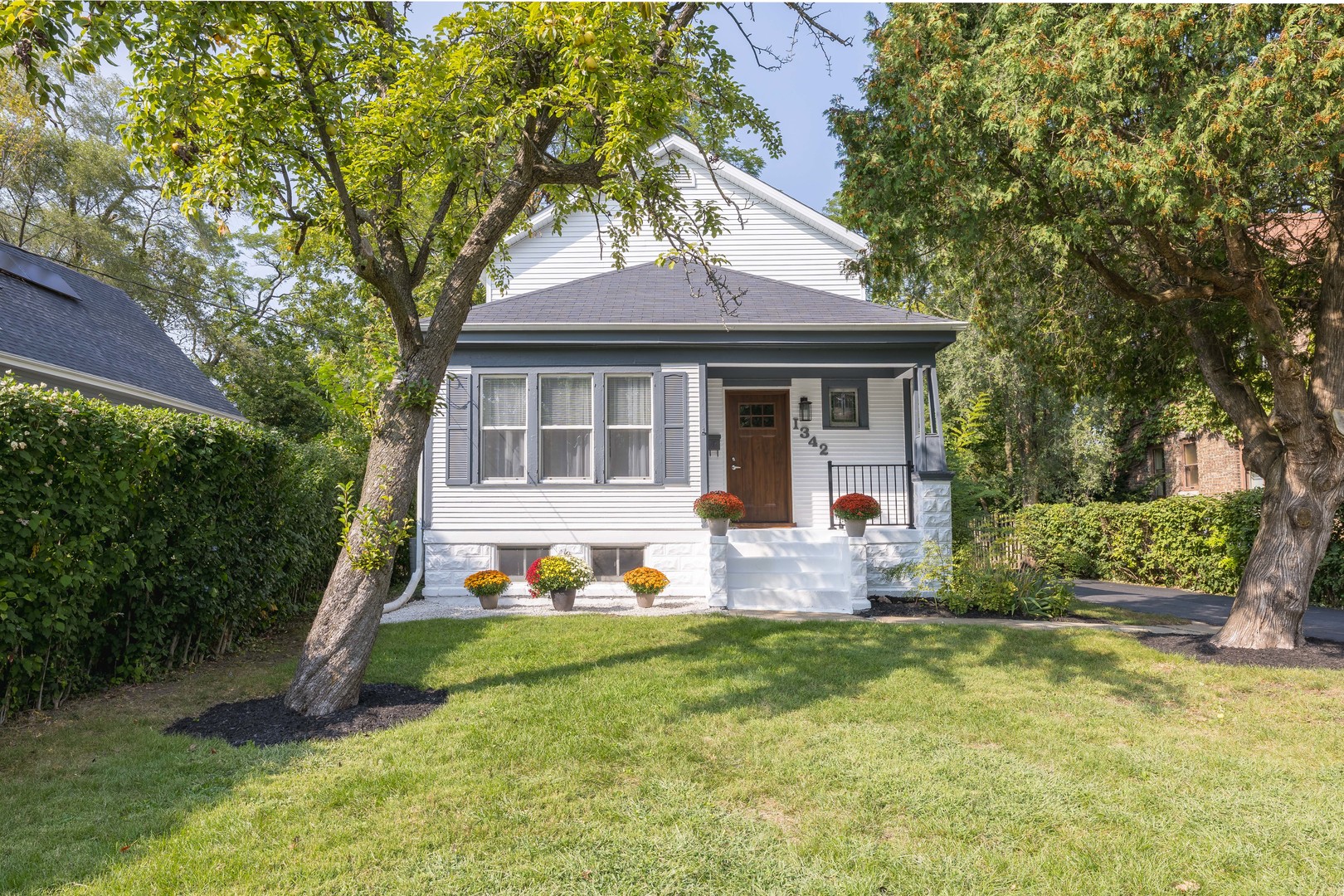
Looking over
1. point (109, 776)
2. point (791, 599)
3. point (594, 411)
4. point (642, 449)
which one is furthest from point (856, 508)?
point (109, 776)

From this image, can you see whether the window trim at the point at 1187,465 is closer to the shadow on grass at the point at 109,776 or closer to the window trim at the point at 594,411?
the window trim at the point at 594,411

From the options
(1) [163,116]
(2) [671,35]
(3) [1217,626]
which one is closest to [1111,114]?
(2) [671,35]

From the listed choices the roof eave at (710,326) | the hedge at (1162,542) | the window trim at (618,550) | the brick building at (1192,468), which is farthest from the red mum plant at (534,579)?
the brick building at (1192,468)

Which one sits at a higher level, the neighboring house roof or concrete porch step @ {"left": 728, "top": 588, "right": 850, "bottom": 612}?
the neighboring house roof

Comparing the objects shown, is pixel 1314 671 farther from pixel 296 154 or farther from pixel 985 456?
pixel 985 456

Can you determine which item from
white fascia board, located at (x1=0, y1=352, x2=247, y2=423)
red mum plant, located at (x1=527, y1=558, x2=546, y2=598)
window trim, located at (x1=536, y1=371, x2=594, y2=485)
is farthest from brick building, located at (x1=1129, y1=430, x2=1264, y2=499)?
white fascia board, located at (x1=0, y1=352, x2=247, y2=423)

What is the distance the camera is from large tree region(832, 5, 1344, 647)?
214 inches

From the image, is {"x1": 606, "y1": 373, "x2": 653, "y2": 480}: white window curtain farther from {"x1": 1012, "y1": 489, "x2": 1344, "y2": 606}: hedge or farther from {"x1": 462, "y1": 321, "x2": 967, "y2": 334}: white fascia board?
{"x1": 1012, "y1": 489, "x2": 1344, "y2": 606}: hedge

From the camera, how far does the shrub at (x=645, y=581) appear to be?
9305mm

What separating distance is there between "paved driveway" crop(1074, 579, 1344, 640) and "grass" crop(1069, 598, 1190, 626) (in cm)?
33

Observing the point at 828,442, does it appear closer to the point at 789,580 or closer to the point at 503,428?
the point at 789,580

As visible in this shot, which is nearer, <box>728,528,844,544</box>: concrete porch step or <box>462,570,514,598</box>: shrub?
<box>462,570,514,598</box>: shrub

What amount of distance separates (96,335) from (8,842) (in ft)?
38.6

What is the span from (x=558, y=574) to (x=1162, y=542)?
34.6 ft
